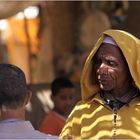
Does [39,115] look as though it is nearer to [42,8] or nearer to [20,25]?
[42,8]

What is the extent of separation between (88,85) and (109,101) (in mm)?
190

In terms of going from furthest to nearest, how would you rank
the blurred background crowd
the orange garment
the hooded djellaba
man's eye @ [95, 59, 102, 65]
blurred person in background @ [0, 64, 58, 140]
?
the blurred background crowd < the orange garment < man's eye @ [95, 59, 102, 65] < the hooded djellaba < blurred person in background @ [0, 64, 58, 140]

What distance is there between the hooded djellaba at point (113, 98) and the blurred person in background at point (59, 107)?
1.58m

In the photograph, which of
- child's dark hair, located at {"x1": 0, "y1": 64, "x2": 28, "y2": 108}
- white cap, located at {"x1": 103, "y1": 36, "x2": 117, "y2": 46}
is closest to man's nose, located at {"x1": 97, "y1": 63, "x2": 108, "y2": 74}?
white cap, located at {"x1": 103, "y1": 36, "x2": 117, "y2": 46}

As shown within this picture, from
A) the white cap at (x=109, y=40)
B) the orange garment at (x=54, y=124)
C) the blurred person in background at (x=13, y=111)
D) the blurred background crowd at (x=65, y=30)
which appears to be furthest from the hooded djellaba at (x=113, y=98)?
the blurred background crowd at (x=65, y=30)

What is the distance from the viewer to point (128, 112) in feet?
11.7

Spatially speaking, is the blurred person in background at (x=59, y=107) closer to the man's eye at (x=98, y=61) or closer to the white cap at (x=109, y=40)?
the man's eye at (x=98, y=61)

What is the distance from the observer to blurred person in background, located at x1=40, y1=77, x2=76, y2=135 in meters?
5.27

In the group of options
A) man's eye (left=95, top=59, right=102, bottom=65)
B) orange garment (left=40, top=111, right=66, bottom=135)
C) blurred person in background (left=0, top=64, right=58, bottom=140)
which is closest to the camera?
blurred person in background (left=0, top=64, right=58, bottom=140)

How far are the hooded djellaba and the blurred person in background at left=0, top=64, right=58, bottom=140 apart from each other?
459 millimetres

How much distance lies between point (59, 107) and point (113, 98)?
6.24 ft

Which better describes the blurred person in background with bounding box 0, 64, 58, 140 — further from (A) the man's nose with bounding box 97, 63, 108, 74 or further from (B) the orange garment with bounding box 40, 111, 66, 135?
(B) the orange garment with bounding box 40, 111, 66, 135

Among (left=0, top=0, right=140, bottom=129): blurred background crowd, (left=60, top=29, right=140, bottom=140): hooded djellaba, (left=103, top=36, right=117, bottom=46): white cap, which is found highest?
(left=103, top=36, right=117, bottom=46): white cap

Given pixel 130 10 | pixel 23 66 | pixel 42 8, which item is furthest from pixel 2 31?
pixel 130 10
